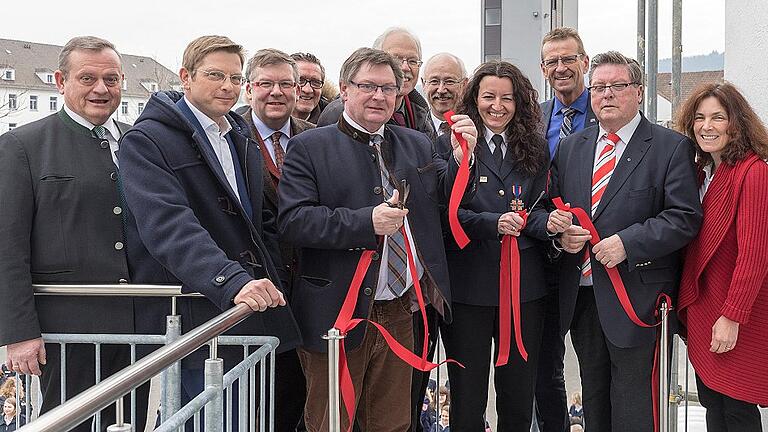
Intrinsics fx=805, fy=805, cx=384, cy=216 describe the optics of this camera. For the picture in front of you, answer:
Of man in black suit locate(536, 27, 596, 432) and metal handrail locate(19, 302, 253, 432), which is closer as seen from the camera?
metal handrail locate(19, 302, 253, 432)

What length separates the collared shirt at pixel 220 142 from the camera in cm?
243

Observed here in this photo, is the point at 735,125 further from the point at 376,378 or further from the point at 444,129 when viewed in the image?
the point at 376,378

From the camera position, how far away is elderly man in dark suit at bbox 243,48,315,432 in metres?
3.05

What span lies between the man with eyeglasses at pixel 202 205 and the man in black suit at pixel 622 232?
1032 millimetres

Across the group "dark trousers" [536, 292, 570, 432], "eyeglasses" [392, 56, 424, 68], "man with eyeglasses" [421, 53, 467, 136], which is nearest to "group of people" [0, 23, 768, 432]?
"dark trousers" [536, 292, 570, 432]

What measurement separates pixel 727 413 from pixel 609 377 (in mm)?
408

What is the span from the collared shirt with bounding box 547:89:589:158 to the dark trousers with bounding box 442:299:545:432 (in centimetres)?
76

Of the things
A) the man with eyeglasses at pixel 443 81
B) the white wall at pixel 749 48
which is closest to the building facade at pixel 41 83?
the man with eyeglasses at pixel 443 81

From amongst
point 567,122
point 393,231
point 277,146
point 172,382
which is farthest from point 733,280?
point 172,382

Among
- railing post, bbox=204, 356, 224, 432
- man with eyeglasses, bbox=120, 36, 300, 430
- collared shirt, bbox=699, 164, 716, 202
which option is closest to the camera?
railing post, bbox=204, 356, 224, 432

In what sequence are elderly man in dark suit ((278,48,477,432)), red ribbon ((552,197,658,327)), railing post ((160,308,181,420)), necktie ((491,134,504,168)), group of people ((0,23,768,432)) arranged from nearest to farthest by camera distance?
1. railing post ((160,308,181,420))
2. group of people ((0,23,768,432))
3. elderly man in dark suit ((278,48,477,432))
4. red ribbon ((552,197,658,327))
5. necktie ((491,134,504,168))

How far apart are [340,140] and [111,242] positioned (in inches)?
31.2

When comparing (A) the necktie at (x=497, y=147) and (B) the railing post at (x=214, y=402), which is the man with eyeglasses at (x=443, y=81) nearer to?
(A) the necktie at (x=497, y=147)

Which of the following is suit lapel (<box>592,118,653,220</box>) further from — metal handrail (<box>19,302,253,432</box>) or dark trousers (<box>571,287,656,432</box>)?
metal handrail (<box>19,302,253,432</box>)
